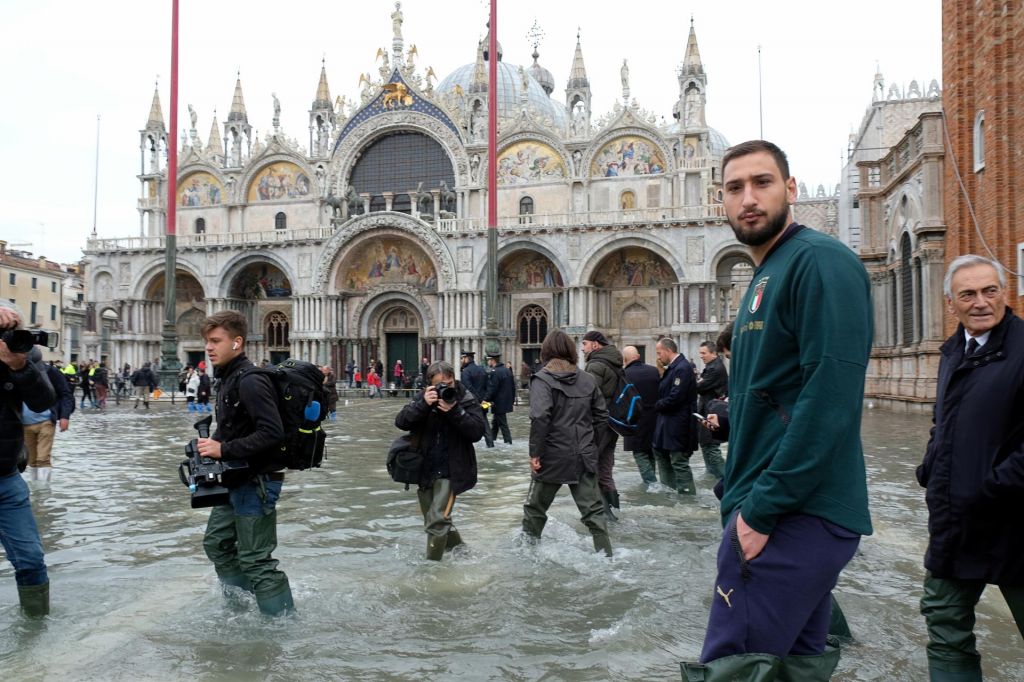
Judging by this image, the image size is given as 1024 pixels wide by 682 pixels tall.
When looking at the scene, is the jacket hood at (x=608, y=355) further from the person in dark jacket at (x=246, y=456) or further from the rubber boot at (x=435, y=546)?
the person in dark jacket at (x=246, y=456)

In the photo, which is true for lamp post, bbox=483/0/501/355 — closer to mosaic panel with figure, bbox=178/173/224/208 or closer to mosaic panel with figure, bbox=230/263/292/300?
mosaic panel with figure, bbox=230/263/292/300

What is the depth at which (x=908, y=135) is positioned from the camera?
66.5 ft

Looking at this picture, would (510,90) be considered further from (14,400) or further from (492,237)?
(14,400)

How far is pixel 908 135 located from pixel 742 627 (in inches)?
836

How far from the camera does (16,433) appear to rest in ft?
14.8

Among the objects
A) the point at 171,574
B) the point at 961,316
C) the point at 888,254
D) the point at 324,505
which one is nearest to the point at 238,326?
the point at 171,574

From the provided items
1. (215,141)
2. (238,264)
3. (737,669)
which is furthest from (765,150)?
(215,141)

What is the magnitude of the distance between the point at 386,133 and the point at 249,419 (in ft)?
115

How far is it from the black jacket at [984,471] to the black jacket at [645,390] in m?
5.23

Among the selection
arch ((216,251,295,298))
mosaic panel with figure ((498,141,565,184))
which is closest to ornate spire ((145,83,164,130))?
arch ((216,251,295,298))

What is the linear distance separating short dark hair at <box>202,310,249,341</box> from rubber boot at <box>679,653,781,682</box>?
3171 millimetres

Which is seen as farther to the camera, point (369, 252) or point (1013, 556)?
point (369, 252)

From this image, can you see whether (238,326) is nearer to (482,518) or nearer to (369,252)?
(482,518)

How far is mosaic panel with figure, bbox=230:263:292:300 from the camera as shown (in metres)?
39.4
